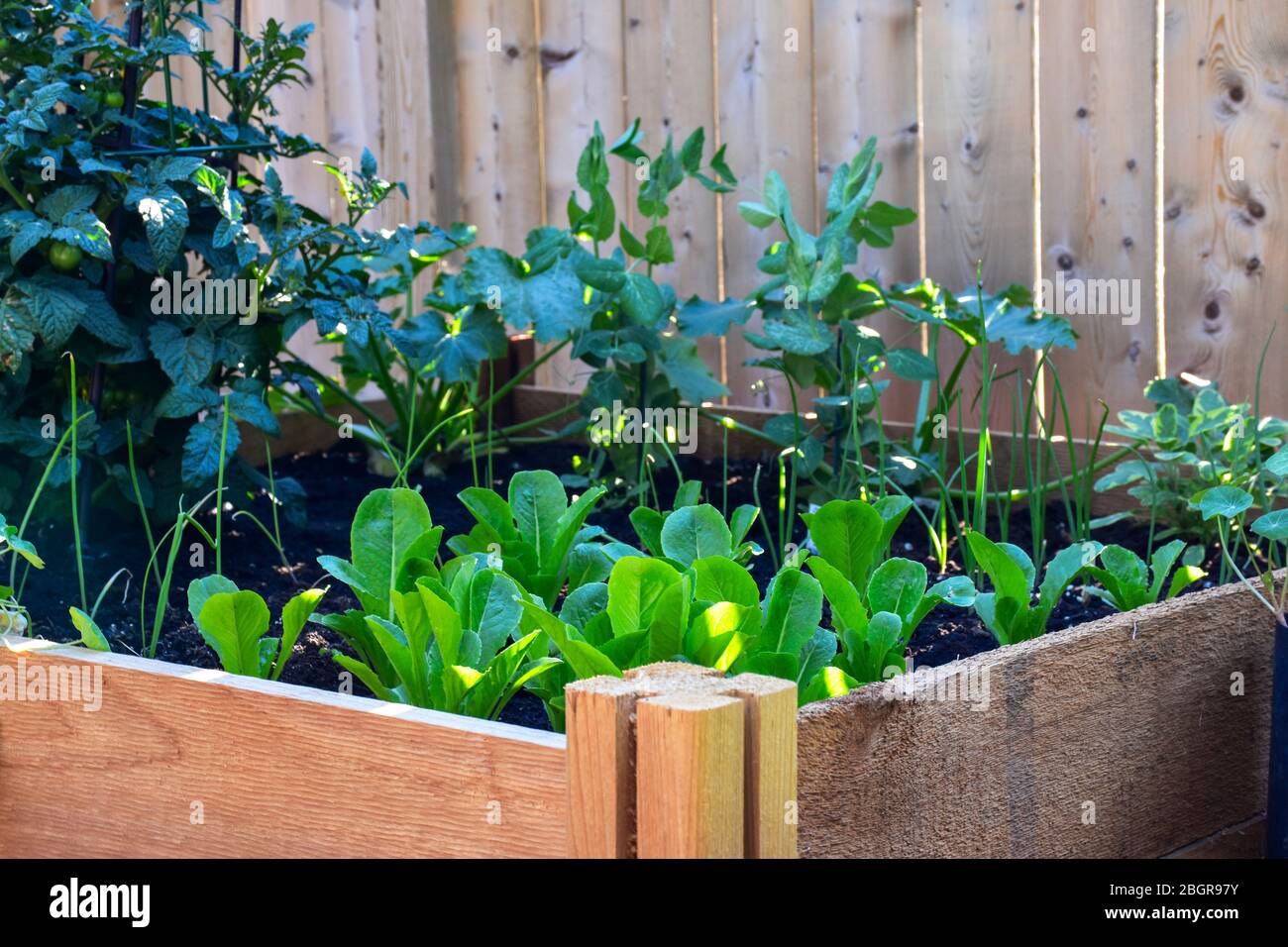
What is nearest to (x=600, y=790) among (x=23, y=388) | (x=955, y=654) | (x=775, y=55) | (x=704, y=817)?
(x=704, y=817)

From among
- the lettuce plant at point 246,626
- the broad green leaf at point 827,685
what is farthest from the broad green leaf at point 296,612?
the broad green leaf at point 827,685

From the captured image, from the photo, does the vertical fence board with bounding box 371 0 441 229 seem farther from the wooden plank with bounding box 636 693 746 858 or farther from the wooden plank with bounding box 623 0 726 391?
the wooden plank with bounding box 636 693 746 858

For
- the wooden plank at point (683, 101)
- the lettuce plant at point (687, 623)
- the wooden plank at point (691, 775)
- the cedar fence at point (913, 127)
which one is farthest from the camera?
the wooden plank at point (683, 101)

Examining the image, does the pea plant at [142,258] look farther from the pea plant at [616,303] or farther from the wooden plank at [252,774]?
the wooden plank at [252,774]

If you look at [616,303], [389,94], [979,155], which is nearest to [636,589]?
[616,303]

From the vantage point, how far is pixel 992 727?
1373 millimetres

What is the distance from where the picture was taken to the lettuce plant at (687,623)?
1.27m

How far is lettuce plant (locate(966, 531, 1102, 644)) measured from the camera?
5.03ft

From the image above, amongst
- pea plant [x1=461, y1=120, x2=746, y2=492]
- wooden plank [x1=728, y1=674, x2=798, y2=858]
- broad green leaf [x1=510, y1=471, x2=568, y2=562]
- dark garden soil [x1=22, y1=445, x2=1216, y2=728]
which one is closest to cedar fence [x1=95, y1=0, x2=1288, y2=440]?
pea plant [x1=461, y1=120, x2=746, y2=492]

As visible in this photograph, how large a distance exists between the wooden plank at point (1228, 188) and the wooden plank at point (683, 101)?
0.98 m

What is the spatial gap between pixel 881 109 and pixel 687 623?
6.19 feet

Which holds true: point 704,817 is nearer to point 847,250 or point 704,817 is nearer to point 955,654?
point 955,654

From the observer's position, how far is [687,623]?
1295mm

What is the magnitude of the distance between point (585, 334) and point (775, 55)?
99 cm
